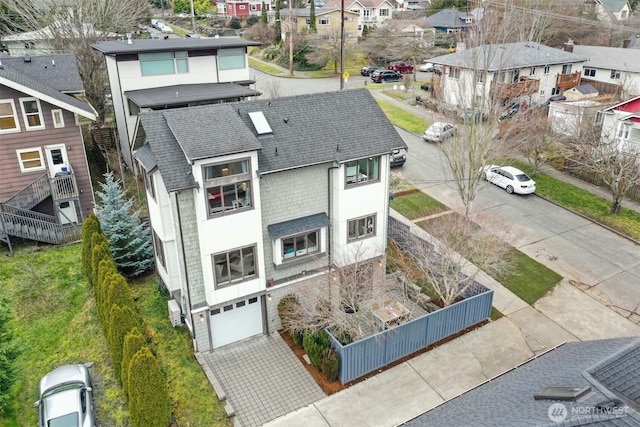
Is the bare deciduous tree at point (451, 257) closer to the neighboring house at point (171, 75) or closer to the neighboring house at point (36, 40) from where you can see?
the neighboring house at point (171, 75)

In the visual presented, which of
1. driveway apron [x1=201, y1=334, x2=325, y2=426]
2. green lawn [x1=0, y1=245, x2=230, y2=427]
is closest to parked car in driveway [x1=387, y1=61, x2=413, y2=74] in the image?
green lawn [x1=0, y1=245, x2=230, y2=427]


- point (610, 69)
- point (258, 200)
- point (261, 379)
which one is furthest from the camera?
point (610, 69)

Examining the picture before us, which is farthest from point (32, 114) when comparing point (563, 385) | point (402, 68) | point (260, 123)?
point (402, 68)

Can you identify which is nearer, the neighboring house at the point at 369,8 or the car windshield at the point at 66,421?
the car windshield at the point at 66,421

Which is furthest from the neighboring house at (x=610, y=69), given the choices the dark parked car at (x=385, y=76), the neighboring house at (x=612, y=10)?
the neighboring house at (x=612, y=10)

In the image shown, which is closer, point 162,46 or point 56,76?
point 56,76

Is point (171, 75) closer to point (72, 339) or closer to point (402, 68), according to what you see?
point (72, 339)
